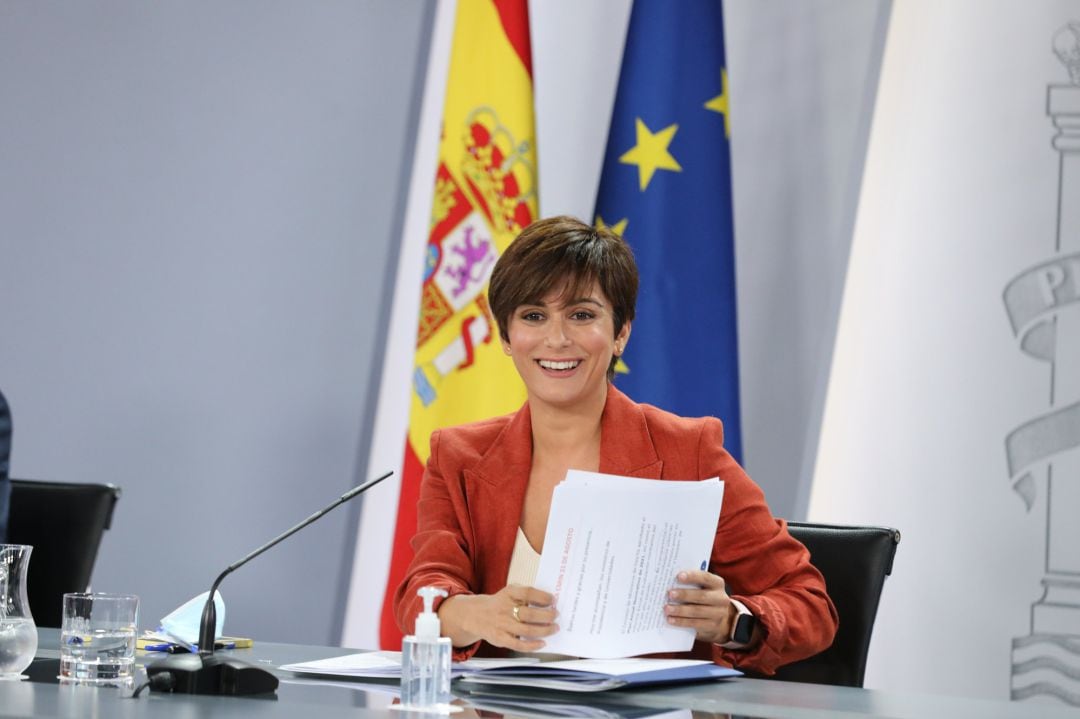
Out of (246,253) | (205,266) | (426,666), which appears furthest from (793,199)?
(426,666)

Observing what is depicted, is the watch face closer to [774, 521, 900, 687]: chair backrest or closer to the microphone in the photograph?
[774, 521, 900, 687]: chair backrest

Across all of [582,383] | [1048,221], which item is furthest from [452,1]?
[582,383]

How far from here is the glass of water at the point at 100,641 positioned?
4.62 ft

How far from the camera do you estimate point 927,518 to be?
2.93 m

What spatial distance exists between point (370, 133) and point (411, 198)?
0.21m

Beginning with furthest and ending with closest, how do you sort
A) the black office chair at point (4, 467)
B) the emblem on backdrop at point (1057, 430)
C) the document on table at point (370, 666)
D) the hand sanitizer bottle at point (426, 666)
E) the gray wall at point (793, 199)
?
1. the gray wall at point (793, 199)
2. the emblem on backdrop at point (1057, 430)
3. the black office chair at point (4, 467)
4. the document on table at point (370, 666)
5. the hand sanitizer bottle at point (426, 666)

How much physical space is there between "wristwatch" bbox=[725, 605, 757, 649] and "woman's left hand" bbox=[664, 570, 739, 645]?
0.04 metres

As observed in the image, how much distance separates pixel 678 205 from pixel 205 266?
4.34ft

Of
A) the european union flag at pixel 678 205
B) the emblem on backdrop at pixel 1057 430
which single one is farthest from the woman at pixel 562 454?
the emblem on backdrop at pixel 1057 430

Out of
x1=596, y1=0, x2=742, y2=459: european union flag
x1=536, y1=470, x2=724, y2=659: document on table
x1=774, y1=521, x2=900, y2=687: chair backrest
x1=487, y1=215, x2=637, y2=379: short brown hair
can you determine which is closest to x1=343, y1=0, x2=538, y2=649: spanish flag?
x1=596, y1=0, x2=742, y2=459: european union flag

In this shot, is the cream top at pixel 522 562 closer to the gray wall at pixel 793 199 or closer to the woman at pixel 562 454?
the woman at pixel 562 454

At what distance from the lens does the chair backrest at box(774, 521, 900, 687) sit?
1.84 m

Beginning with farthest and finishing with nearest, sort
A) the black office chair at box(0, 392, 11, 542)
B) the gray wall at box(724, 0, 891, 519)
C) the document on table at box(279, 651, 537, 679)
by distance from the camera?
the gray wall at box(724, 0, 891, 519), the black office chair at box(0, 392, 11, 542), the document on table at box(279, 651, 537, 679)

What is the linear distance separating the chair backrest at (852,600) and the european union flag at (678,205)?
1.19 metres
